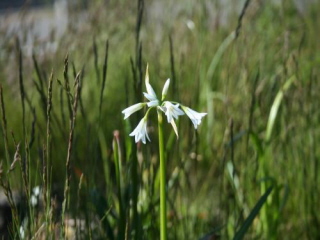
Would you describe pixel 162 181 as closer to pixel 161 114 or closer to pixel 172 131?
pixel 161 114

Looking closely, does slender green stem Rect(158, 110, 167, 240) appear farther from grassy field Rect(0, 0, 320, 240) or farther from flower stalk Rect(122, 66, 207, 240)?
grassy field Rect(0, 0, 320, 240)

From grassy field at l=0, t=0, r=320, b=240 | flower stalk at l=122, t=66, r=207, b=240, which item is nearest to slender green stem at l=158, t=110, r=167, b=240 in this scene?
flower stalk at l=122, t=66, r=207, b=240

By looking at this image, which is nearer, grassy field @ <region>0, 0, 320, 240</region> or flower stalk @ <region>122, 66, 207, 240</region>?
flower stalk @ <region>122, 66, 207, 240</region>

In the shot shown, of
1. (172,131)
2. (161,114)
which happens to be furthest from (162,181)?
(172,131)

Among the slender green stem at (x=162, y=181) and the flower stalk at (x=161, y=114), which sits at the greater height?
the flower stalk at (x=161, y=114)

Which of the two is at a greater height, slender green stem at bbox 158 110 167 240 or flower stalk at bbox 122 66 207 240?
flower stalk at bbox 122 66 207 240

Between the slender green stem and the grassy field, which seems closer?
the slender green stem

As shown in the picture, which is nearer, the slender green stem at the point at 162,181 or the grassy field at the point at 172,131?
the slender green stem at the point at 162,181

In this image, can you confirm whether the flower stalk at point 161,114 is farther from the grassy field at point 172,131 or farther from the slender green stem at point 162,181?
the grassy field at point 172,131

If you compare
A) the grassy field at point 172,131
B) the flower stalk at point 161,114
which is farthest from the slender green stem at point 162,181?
the grassy field at point 172,131
